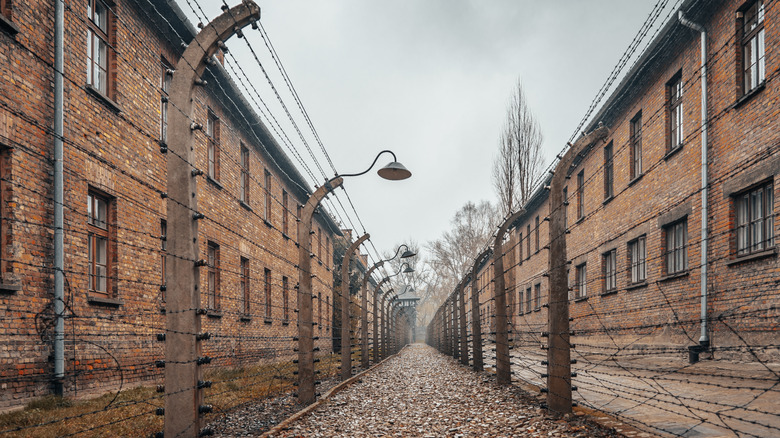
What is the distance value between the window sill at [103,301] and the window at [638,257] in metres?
11.2

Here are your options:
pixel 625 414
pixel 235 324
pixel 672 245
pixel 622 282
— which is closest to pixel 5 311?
pixel 625 414

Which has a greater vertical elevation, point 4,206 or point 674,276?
point 4,206

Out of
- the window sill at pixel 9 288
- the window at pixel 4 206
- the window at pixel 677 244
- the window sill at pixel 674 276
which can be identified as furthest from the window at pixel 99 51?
the window at pixel 677 244

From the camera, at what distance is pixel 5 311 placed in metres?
7.33

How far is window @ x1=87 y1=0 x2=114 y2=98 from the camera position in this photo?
32.2 feet

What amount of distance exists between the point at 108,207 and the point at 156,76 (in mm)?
3255

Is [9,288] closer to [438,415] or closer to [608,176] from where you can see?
[438,415]

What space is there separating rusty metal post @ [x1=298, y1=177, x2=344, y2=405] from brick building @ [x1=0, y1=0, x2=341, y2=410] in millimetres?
341

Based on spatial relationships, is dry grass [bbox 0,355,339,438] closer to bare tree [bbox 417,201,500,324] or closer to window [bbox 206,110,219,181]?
window [bbox 206,110,219,181]

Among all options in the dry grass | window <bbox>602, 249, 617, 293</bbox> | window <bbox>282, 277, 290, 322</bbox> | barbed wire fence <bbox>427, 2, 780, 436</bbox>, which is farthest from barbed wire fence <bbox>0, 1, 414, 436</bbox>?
window <bbox>602, 249, 617, 293</bbox>

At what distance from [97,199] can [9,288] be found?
9.16 feet

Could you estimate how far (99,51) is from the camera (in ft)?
33.7

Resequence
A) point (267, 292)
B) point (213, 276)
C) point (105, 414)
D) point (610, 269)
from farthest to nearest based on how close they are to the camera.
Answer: point (267, 292) < point (610, 269) < point (213, 276) < point (105, 414)

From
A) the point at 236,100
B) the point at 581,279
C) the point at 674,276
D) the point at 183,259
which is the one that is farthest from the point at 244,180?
the point at 183,259
